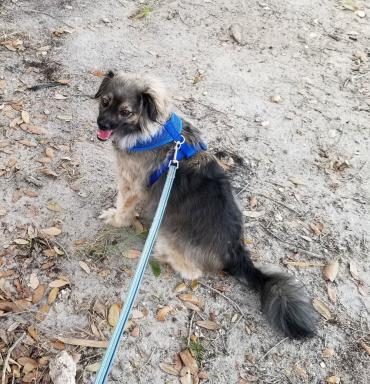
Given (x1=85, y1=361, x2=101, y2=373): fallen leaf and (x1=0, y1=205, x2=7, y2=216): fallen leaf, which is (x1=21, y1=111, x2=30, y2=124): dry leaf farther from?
(x1=85, y1=361, x2=101, y2=373): fallen leaf

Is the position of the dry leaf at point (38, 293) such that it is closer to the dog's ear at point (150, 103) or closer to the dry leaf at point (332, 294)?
the dog's ear at point (150, 103)

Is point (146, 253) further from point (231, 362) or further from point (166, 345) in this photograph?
point (231, 362)

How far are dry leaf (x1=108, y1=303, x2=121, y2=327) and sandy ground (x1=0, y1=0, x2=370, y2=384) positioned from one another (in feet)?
0.18

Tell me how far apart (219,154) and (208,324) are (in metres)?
1.95

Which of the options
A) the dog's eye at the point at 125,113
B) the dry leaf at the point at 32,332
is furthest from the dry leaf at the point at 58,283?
the dog's eye at the point at 125,113

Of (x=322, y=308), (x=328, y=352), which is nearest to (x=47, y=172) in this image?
(x=322, y=308)

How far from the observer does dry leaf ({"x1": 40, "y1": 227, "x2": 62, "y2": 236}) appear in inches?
138

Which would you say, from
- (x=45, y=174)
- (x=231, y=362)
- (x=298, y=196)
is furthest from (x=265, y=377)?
(x=45, y=174)

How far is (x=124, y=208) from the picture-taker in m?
3.58

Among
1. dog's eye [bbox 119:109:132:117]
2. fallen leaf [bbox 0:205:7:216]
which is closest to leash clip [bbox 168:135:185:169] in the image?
dog's eye [bbox 119:109:132:117]

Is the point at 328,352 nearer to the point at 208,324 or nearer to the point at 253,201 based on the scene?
the point at 208,324

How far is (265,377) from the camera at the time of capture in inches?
118

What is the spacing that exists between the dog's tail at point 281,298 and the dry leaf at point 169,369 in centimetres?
81

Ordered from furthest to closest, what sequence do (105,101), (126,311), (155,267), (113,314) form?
(155,267) < (113,314) < (105,101) < (126,311)
